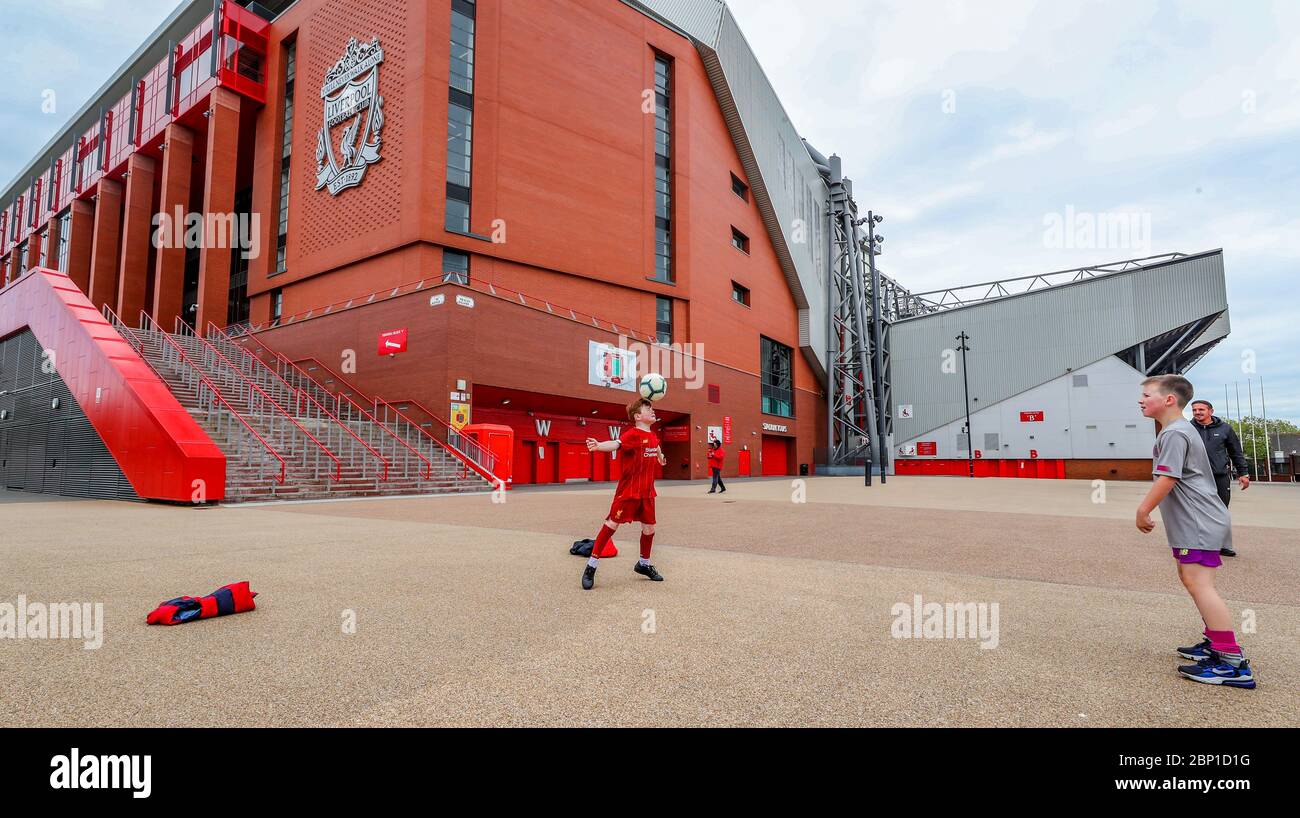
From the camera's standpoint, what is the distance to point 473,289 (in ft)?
72.7

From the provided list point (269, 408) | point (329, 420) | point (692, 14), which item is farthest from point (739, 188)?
point (269, 408)

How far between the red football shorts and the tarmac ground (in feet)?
1.84

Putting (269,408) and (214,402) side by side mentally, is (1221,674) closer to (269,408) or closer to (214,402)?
(214,402)

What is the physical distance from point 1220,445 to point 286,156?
118 feet

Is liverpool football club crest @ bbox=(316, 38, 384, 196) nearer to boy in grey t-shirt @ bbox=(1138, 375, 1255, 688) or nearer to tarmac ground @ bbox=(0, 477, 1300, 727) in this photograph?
tarmac ground @ bbox=(0, 477, 1300, 727)

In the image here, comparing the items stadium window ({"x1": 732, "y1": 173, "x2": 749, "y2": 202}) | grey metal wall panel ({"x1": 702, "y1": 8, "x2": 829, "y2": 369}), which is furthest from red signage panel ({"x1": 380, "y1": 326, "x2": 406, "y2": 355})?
grey metal wall panel ({"x1": 702, "y1": 8, "x2": 829, "y2": 369})

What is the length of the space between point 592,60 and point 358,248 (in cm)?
1387

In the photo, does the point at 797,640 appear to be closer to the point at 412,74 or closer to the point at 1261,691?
the point at 1261,691

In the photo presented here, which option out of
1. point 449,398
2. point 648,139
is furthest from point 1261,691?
point 648,139

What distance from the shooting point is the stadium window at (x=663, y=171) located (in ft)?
105

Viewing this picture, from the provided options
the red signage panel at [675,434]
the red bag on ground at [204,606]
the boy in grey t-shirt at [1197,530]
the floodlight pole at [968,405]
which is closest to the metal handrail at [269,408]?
the red bag on ground at [204,606]

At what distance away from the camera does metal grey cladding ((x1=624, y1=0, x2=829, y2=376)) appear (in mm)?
34750

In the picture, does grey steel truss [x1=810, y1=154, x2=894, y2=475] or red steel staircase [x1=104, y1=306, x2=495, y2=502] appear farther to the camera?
grey steel truss [x1=810, y1=154, x2=894, y2=475]

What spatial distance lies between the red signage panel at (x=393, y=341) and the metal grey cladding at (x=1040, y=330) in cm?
3653
